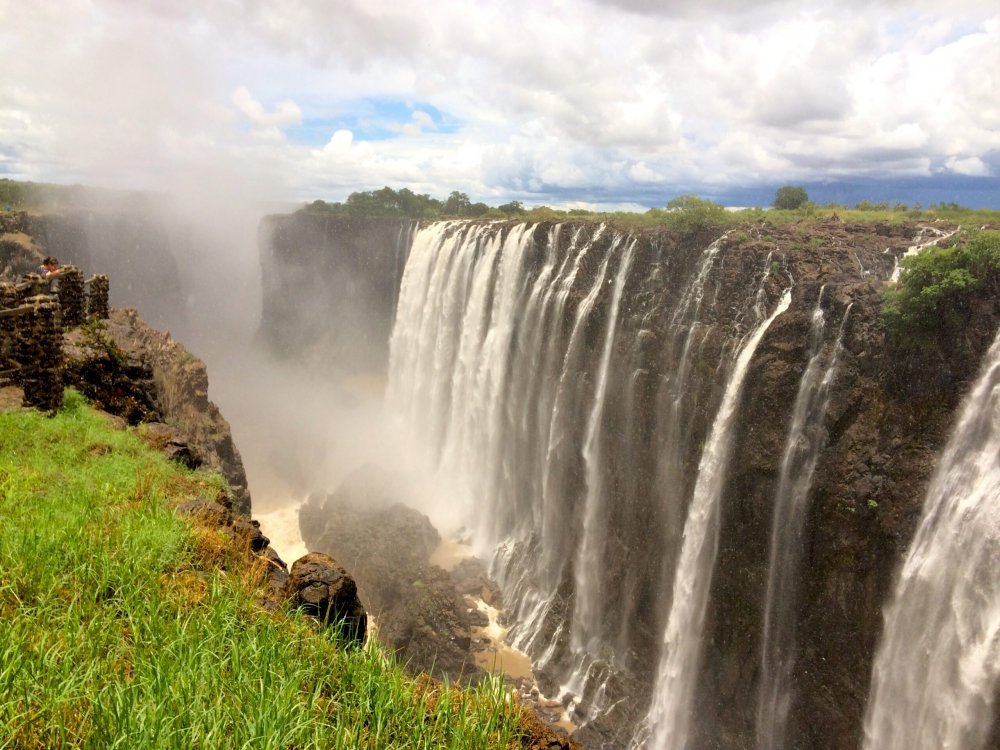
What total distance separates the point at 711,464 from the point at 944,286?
21.4ft

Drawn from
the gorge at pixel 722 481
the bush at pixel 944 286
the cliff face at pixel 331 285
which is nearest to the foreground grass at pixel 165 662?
the gorge at pixel 722 481

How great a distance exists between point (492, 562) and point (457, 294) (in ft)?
41.8

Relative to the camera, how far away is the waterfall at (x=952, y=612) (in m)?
10.3

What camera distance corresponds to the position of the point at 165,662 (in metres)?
4.01

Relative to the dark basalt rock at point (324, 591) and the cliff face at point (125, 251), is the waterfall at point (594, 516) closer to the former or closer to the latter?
the dark basalt rock at point (324, 591)

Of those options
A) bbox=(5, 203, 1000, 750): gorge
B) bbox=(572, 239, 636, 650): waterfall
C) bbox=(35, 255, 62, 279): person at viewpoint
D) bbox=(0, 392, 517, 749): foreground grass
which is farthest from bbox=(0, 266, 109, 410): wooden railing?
bbox=(572, 239, 636, 650): waterfall

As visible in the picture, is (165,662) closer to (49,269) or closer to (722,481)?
(722,481)

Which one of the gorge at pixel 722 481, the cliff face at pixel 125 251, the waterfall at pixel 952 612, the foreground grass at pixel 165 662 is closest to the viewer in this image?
the foreground grass at pixel 165 662

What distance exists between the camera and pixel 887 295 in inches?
511

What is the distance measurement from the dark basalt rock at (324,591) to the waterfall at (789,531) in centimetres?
1086

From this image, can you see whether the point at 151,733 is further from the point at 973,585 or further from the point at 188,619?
the point at 973,585

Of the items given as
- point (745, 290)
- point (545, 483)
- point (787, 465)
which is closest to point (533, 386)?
point (545, 483)

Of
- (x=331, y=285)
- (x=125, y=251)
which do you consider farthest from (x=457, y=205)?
(x=125, y=251)

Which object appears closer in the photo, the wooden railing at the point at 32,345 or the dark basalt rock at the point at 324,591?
the dark basalt rock at the point at 324,591
